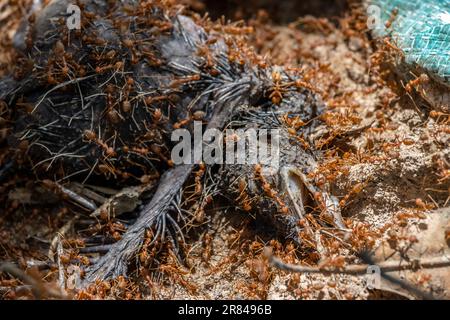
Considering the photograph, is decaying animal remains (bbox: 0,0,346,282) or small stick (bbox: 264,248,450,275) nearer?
small stick (bbox: 264,248,450,275)

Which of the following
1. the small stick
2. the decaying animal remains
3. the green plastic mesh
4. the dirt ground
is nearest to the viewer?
the small stick

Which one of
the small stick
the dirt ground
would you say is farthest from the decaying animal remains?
the small stick

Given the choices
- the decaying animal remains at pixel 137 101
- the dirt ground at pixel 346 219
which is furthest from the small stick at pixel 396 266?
the decaying animal remains at pixel 137 101

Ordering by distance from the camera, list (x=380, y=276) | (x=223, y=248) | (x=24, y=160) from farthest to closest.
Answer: (x=24, y=160), (x=223, y=248), (x=380, y=276)

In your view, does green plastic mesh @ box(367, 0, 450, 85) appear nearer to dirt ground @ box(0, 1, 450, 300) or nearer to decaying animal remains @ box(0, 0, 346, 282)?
dirt ground @ box(0, 1, 450, 300)

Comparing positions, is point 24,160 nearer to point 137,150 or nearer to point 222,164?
point 137,150

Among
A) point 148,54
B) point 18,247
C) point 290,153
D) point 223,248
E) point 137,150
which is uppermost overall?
point 148,54
